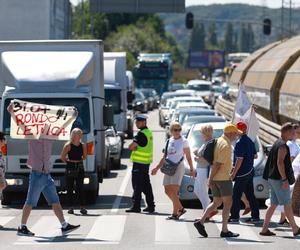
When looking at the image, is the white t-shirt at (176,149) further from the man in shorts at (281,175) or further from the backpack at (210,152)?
the man in shorts at (281,175)

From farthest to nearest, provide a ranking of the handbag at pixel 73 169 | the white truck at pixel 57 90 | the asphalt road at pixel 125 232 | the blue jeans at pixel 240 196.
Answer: the white truck at pixel 57 90, the handbag at pixel 73 169, the blue jeans at pixel 240 196, the asphalt road at pixel 125 232

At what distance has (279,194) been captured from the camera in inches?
672

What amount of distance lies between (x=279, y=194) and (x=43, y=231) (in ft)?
11.9

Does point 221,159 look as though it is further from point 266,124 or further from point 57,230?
point 266,124

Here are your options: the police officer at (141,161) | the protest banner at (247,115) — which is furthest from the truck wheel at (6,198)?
the protest banner at (247,115)

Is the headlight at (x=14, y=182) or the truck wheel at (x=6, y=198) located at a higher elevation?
the headlight at (x=14, y=182)

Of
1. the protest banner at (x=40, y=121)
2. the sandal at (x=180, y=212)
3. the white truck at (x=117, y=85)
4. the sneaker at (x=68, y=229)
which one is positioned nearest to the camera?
the sneaker at (x=68, y=229)

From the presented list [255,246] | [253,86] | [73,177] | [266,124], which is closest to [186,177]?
[73,177]

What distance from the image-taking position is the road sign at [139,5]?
56656mm

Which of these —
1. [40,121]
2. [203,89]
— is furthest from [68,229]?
[203,89]

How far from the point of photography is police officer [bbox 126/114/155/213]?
2030 cm

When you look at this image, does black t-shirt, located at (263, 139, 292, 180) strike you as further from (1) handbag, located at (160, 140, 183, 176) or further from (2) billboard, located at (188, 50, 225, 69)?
(2) billboard, located at (188, 50, 225, 69)

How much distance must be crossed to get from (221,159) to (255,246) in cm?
162

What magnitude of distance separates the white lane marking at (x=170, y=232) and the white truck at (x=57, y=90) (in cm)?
323
